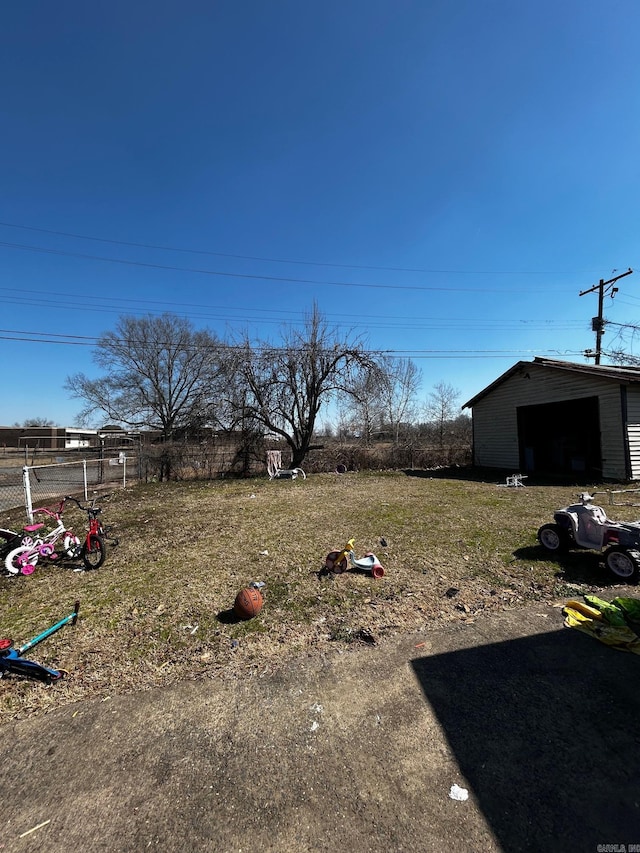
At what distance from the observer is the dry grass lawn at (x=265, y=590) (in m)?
3.02

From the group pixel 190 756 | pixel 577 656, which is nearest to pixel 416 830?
pixel 190 756

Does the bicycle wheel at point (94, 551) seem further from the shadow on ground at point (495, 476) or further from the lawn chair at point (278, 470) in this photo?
the shadow on ground at point (495, 476)

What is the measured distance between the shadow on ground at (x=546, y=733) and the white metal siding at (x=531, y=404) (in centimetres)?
1217

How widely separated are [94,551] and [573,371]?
50.0ft

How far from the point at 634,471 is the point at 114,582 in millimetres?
14865

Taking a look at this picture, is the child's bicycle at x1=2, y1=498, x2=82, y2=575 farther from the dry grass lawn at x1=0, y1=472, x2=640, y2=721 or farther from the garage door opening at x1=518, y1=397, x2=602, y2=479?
the garage door opening at x1=518, y1=397, x2=602, y2=479

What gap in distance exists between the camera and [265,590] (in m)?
4.28

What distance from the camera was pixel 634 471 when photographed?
12.2 m

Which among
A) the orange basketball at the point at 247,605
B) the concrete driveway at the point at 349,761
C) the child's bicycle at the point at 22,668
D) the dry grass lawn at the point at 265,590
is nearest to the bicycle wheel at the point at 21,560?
the dry grass lawn at the point at 265,590

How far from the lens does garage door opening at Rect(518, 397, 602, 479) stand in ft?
50.2

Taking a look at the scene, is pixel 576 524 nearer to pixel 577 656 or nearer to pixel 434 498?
pixel 577 656

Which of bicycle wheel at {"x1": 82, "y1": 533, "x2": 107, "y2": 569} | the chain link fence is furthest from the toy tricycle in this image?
the chain link fence

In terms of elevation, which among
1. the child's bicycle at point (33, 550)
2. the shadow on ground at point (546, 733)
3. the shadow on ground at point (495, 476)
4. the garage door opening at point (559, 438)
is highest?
the garage door opening at point (559, 438)

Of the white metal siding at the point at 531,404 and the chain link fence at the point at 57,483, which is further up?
the white metal siding at the point at 531,404
